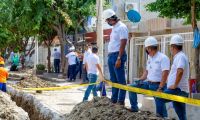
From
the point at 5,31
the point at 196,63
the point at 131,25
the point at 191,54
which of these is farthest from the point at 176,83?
the point at 5,31

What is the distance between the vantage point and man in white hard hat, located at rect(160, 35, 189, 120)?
23.9ft

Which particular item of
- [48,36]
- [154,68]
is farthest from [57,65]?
[154,68]

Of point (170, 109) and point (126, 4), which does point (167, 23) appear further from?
point (170, 109)

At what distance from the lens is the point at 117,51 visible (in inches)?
333

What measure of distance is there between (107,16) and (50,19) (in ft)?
61.1

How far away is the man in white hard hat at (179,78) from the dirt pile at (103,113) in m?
0.72

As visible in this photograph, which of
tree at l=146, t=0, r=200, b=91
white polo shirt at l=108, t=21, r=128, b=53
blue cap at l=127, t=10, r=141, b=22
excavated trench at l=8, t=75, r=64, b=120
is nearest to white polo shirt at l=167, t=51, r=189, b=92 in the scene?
white polo shirt at l=108, t=21, r=128, b=53

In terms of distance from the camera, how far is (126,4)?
26.2m

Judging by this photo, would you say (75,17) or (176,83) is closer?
(176,83)

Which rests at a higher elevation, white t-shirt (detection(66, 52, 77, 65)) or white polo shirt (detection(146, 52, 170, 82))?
white t-shirt (detection(66, 52, 77, 65))

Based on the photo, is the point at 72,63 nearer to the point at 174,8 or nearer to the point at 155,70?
the point at 174,8

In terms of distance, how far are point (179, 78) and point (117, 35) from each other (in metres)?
1.69

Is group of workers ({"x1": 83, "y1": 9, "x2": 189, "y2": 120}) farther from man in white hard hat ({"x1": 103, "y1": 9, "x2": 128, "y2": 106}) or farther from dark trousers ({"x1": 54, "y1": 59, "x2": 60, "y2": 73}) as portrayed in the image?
dark trousers ({"x1": 54, "y1": 59, "x2": 60, "y2": 73})

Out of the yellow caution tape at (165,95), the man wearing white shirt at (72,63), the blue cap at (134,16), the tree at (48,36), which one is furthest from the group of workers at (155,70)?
the tree at (48,36)
